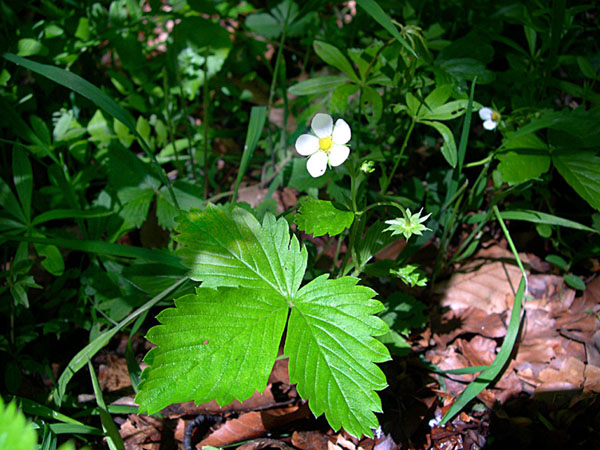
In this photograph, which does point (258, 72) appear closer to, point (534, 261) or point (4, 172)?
point (4, 172)

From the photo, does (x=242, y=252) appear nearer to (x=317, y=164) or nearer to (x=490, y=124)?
(x=317, y=164)

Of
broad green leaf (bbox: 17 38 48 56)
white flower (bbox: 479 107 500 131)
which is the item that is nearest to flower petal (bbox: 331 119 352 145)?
white flower (bbox: 479 107 500 131)

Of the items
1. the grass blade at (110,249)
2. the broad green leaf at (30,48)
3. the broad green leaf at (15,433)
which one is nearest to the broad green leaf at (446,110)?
the grass blade at (110,249)

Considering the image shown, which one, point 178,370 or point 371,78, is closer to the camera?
point 178,370

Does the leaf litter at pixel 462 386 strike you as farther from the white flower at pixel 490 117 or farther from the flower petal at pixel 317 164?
the flower petal at pixel 317 164

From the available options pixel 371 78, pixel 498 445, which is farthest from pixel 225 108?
pixel 498 445

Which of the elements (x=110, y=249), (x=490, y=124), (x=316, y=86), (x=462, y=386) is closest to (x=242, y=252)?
(x=110, y=249)

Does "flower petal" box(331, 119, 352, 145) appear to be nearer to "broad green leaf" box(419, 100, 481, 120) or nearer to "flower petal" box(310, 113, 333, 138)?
"flower petal" box(310, 113, 333, 138)
